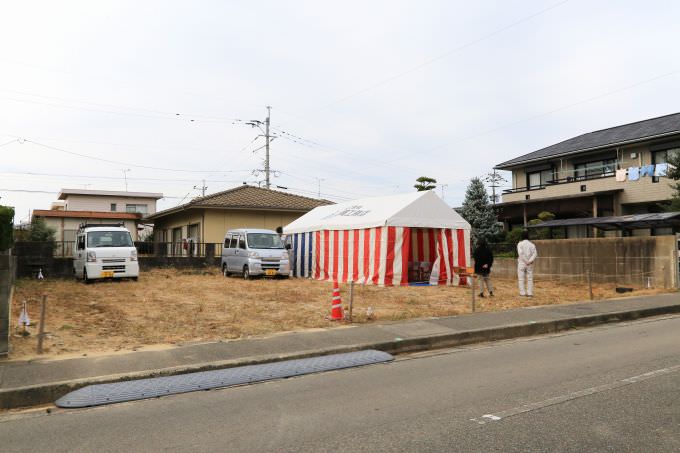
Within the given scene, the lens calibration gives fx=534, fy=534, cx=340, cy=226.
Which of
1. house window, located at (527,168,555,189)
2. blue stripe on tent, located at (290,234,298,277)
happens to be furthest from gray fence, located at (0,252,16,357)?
house window, located at (527,168,555,189)

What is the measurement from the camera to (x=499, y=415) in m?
4.71

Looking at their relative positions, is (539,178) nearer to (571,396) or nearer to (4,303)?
(571,396)

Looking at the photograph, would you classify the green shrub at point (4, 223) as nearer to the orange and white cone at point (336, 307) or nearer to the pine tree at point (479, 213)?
the orange and white cone at point (336, 307)

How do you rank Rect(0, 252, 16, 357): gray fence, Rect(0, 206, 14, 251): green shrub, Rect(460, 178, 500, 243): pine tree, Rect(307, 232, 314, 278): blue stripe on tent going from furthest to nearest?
Rect(460, 178, 500, 243): pine tree, Rect(307, 232, 314, 278): blue stripe on tent, Rect(0, 206, 14, 251): green shrub, Rect(0, 252, 16, 357): gray fence

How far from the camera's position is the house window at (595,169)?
2816 centimetres

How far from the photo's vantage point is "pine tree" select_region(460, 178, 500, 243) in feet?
109

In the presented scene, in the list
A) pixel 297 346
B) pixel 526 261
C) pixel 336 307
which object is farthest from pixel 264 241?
pixel 297 346

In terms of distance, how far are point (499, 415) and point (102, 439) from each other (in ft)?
11.1

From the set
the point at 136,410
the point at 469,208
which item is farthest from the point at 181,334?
the point at 469,208

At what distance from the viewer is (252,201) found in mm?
29188

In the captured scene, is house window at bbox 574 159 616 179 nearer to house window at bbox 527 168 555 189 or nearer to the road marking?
house window at bbox 527 168 555 189

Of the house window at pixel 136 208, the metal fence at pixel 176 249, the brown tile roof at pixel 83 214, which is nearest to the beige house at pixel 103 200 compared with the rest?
the house window at pixel 136 208

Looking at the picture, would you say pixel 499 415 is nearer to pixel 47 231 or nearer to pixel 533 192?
pixel 533 192

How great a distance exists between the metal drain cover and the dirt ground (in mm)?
1869
